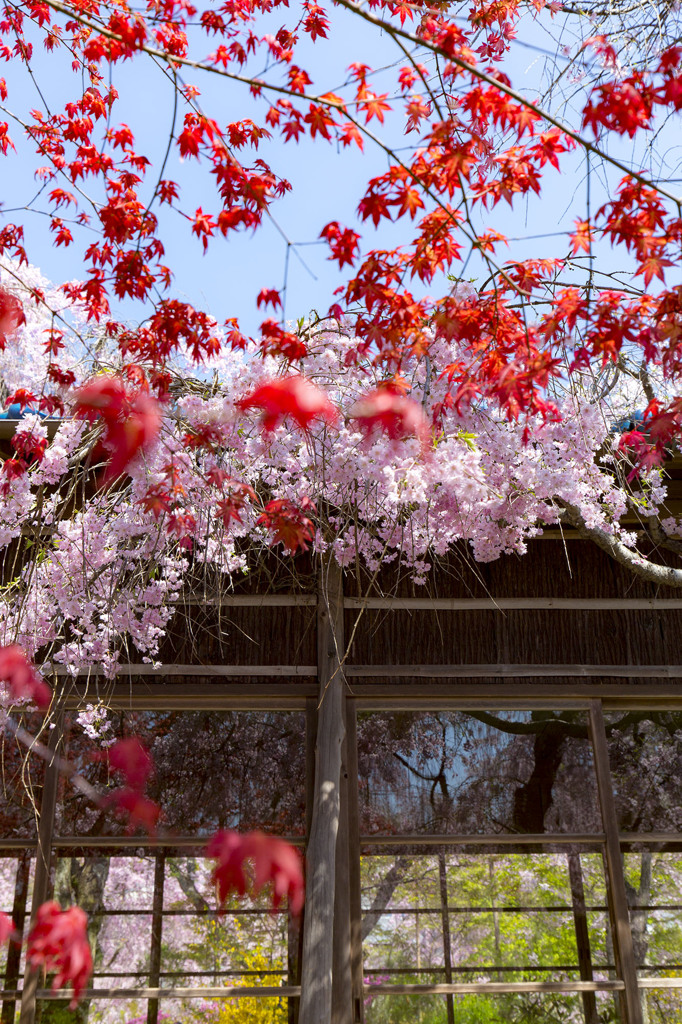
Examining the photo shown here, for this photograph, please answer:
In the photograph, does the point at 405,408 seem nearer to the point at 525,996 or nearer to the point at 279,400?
the point at 279,400

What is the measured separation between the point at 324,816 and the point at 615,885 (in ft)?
4.34

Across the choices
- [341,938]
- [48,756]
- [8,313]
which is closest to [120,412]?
[8,313]

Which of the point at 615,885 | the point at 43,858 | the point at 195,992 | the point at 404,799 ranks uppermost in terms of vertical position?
the point at 404,799

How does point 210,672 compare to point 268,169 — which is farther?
point 210,672

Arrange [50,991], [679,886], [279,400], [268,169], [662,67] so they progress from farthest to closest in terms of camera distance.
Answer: [679,886] → [50,991] → [268,169] → [662,67] → [279,400]

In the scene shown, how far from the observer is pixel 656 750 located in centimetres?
410

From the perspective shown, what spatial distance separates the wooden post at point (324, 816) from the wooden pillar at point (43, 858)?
3.65ft

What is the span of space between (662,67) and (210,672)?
2.87 meters

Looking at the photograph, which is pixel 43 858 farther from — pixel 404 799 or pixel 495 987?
pixel 495 987

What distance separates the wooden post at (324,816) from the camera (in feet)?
10.5

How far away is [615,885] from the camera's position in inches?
148

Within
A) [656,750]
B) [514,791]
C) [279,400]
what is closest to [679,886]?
[656,750]

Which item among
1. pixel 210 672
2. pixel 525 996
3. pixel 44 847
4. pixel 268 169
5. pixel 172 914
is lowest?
pixel 525 996

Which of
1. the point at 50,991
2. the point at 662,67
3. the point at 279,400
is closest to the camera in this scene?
the point at 279,400
